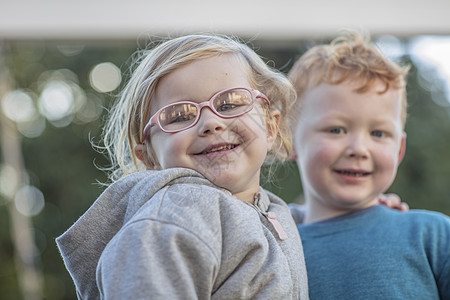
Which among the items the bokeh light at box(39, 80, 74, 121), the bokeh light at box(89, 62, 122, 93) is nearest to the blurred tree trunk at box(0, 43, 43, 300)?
the bokeh light at box(39, 80, 74, 121)

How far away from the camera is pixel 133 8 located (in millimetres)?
3346

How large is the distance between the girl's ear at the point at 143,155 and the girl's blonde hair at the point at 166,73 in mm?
20

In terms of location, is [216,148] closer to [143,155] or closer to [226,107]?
[226,107]

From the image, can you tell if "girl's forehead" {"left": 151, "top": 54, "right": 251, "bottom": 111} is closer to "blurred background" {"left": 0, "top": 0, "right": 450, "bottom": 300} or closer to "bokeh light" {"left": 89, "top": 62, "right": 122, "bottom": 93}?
"blurred background" {"left": 0, "top": 0, "right": 450, "bottom": 300}

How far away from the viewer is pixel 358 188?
171cm

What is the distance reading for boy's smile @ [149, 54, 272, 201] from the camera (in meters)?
1.19

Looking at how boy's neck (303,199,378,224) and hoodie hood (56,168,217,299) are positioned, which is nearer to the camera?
hoodie hood (56,168,217,299)

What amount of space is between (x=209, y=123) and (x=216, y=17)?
7.88 ft

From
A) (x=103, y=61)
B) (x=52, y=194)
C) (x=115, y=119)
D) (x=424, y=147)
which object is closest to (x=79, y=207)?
(x=52, y=194)

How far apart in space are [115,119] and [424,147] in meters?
4.65

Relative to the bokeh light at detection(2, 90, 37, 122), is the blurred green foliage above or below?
below

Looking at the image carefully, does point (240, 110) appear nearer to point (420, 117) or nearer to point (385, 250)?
point (385, 250)

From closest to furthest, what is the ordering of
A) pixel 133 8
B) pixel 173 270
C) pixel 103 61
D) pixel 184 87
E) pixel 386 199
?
1. pixel 173 270
2. pixel 184 87
3. pixel 386 199
4. pixel 133 8
5. pixel 103 61

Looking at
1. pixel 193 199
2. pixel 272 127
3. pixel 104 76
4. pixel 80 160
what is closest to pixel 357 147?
pixel 272 127
